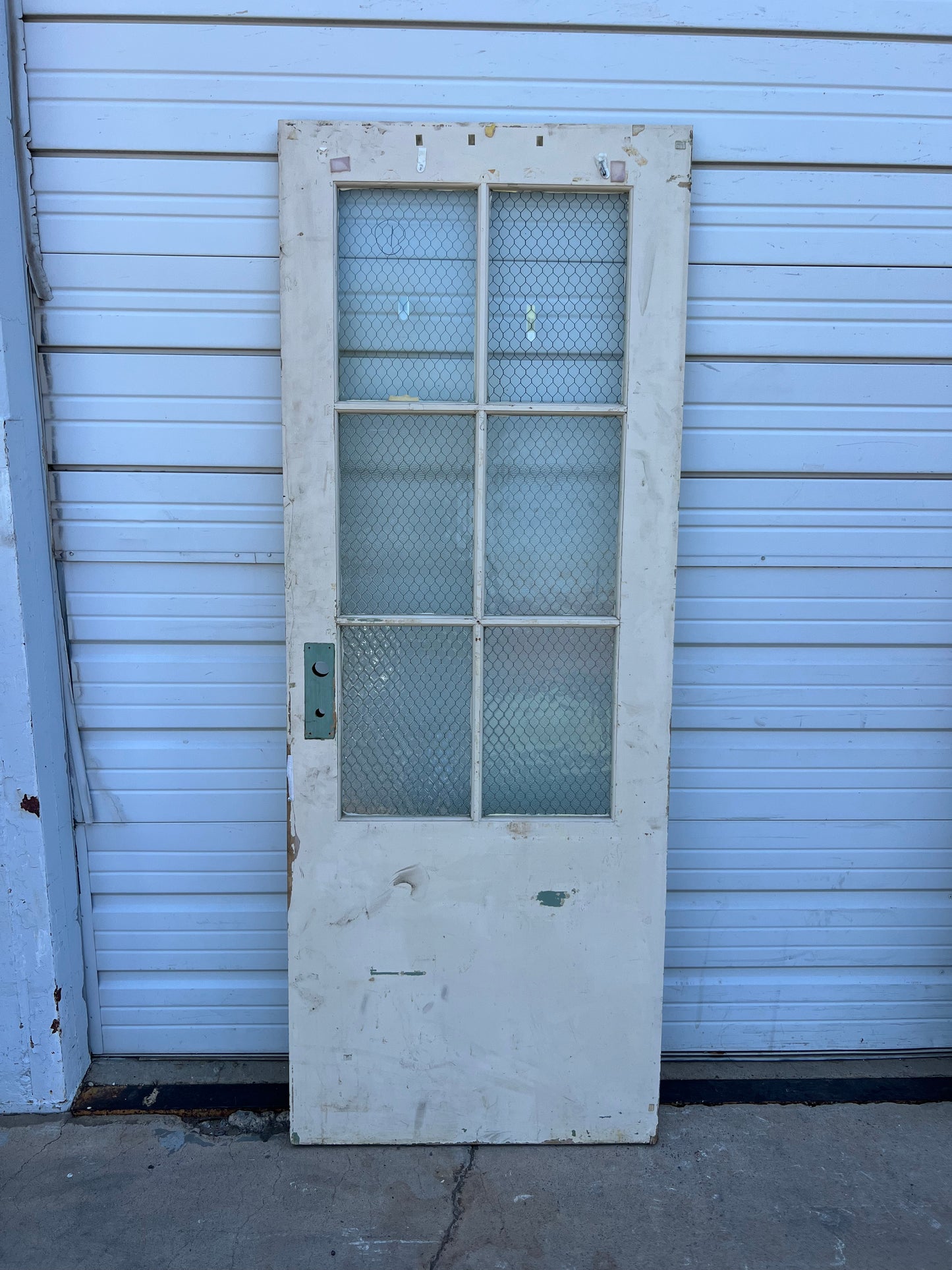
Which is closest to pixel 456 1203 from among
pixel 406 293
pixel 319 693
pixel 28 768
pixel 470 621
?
pixel 319 693

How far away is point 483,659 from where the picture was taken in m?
2.21

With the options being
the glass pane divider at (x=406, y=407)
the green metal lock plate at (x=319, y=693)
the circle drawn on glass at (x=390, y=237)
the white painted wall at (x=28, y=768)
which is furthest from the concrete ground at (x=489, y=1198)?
the circle drawn on glass at (x=390, y=237)

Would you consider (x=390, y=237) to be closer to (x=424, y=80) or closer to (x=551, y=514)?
(x=424, y=80)

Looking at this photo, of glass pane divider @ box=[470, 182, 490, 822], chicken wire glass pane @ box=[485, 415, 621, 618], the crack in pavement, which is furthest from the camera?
chicken wire glass pane @ box=[485, 415, 621, 618]

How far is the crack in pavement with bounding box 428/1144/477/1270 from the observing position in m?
1.95

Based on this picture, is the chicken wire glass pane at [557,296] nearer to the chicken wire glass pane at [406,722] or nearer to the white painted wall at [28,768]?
the chicken wire glass pane at [406,722]

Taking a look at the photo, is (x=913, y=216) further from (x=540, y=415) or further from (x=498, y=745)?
(x=498, y=745)

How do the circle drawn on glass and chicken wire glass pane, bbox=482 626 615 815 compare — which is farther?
chicken wire glass pane, bbox=482 626 615 815

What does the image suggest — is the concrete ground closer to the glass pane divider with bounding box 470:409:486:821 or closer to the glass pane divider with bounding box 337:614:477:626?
the glass pane divider with bounding box 470:409:486:821

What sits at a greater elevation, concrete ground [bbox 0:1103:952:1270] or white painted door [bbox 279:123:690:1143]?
white painted door [bbox 279:123:690:1143]

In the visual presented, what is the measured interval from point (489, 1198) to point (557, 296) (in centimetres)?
230

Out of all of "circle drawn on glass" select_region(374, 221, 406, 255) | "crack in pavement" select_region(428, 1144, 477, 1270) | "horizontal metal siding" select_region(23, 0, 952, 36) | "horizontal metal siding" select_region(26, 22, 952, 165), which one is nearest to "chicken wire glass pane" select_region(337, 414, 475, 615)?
"circle drawn on glass" select_region(374, 221, 406, 255)

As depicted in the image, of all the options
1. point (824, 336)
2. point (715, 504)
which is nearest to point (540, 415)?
point (715, 504)

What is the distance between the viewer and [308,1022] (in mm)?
2227
